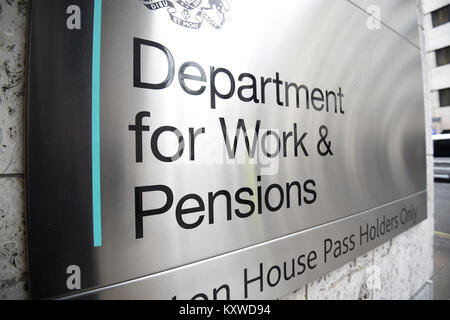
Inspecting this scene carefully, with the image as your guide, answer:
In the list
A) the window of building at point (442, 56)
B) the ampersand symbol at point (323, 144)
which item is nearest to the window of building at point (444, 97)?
the window of building at point (442, 56)

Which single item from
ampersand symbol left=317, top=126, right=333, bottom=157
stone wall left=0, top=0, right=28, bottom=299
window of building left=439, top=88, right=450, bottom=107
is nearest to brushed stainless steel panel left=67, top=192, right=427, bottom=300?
stone wall left=0, top=0, right=28, bottom=299

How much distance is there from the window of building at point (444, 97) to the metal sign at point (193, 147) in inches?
750

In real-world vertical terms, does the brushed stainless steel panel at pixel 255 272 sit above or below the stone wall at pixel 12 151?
below

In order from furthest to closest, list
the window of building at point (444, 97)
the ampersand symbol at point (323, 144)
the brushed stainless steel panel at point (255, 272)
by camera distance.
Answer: the window of building at point (444, 97)
the ampersand symbol at point (323, 144)
the brushed stainless steel panel at point (255, 272)

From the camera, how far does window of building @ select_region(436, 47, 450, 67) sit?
14248 mm

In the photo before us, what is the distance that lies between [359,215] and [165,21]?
147 cm

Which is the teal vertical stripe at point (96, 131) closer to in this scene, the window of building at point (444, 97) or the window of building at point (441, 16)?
the window of building at point (441, 16)

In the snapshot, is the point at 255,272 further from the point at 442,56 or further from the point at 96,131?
the point at 442,56

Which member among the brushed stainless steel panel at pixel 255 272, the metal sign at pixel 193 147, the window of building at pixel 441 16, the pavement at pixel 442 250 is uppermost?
the window of building at pixel 441 16

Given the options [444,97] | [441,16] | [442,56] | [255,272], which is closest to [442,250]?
[255,272]

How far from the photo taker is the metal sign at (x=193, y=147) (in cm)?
62

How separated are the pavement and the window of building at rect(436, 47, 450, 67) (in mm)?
13071

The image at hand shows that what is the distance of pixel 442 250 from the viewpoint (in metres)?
3.71

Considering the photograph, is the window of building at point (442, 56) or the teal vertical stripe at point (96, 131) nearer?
the teal vertical stripe at point (96, 131)
